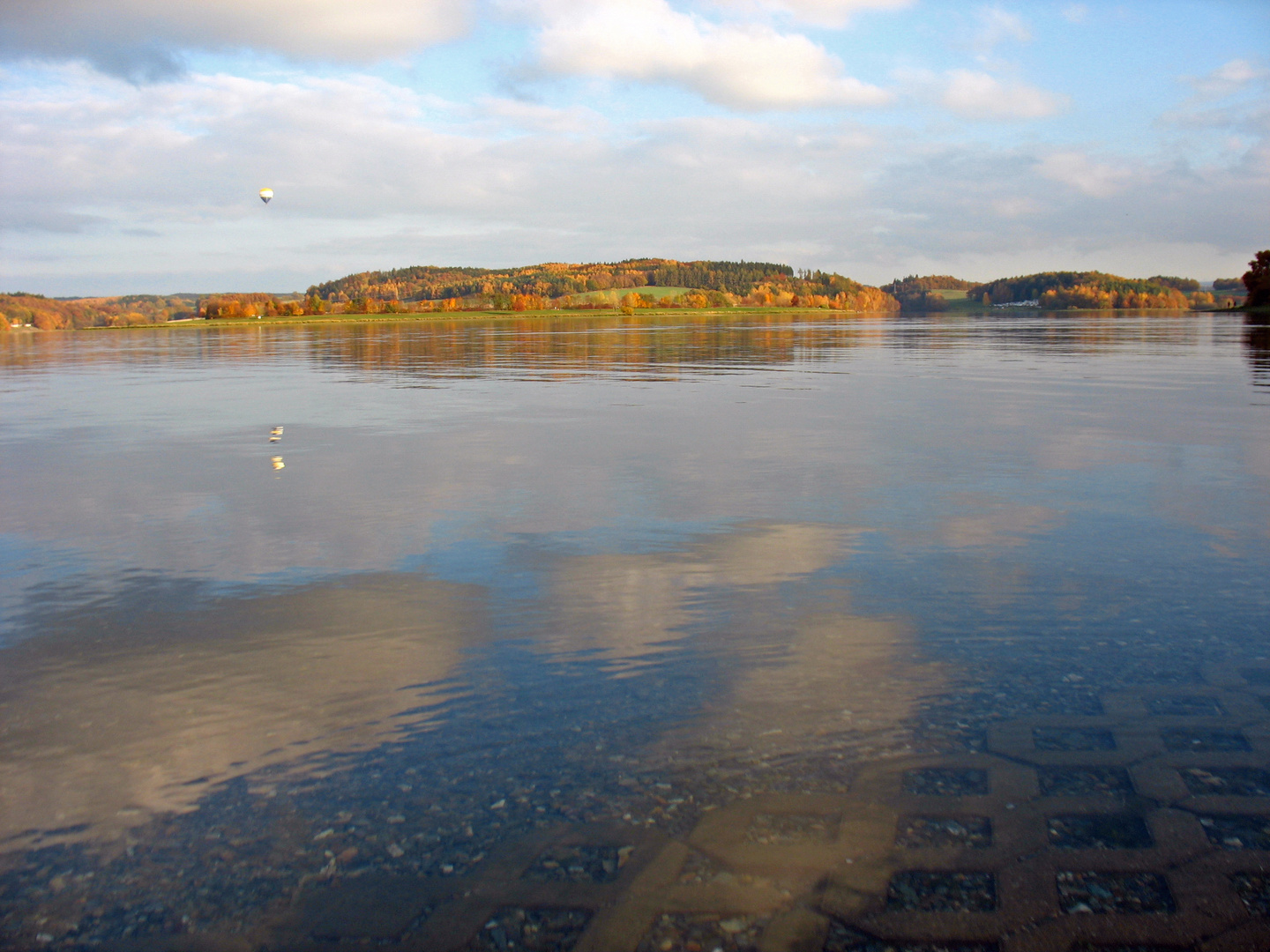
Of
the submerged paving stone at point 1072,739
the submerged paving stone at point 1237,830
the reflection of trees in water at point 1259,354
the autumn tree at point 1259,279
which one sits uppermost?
the autumn tree at point 1259,279

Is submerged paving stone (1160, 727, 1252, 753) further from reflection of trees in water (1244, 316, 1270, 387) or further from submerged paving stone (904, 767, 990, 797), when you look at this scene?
reflection of trees in water (1244, 316, 1270, 387)

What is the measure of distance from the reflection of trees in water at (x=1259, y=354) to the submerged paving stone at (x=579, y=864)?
29302 millimetres

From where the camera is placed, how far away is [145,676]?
→ 643 cm

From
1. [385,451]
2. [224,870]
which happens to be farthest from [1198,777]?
[385,451]

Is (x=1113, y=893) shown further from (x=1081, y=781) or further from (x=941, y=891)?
(x=1081, y=781)

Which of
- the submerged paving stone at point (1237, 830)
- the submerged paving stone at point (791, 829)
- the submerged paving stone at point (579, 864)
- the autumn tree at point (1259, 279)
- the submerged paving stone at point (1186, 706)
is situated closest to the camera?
the submerged paving stone at point (579, 864)

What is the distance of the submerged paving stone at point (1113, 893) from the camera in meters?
3.81

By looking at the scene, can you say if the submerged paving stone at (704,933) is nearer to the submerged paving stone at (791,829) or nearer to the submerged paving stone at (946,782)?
the submerged paving stone at (791,829)

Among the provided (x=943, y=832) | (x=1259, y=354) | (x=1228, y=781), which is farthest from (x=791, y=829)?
(x=1259, y=354)

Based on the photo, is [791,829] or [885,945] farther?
[791,829]

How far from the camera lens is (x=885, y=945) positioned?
143 inches

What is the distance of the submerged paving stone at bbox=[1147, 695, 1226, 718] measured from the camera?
17.8 ft

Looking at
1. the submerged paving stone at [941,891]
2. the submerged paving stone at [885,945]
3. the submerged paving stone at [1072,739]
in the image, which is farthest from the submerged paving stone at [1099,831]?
the submerged paving stone at [885,945]

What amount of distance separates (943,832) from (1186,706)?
228cm
